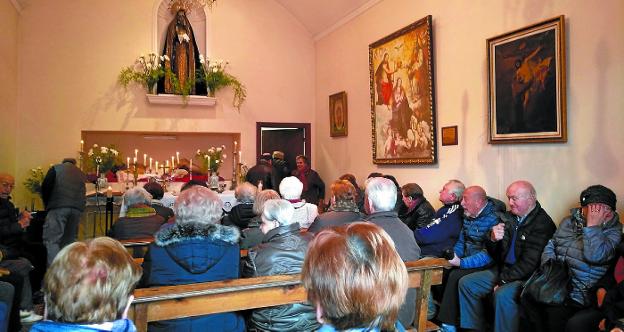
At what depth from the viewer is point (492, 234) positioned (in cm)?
402

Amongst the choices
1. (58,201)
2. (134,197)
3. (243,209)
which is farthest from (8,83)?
(243,209)

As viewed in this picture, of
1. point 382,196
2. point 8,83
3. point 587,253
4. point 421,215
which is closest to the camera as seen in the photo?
point 587,253

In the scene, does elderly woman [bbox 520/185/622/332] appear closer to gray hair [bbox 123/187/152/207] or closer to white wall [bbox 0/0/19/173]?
gray hair [bbox 123/187/152/207]

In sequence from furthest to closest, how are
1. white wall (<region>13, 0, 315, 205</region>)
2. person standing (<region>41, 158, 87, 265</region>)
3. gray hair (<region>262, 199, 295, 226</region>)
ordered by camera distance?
white wall (<region>13, 0, 315, 205</region>) < person standing (<region>41, 158, 87, 265</region>) < gray hair (<region>262, 199, 295, 226</region>)

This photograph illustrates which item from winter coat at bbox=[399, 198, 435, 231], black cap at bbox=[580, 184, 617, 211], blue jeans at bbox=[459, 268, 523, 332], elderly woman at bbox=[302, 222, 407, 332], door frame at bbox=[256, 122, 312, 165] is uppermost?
door frame at bbox=[256, 122, 312, 165]

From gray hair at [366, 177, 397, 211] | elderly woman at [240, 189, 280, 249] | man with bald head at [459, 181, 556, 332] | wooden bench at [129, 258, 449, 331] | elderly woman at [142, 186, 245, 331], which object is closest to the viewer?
wooden bench at [129, 258, 449, 331]

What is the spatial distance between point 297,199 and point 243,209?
1.91ft

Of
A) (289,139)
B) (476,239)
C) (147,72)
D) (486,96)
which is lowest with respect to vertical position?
(476,239)

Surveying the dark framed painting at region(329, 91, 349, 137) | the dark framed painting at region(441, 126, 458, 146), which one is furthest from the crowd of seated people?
the dark framed painting at region(329, 91, 349, 137)

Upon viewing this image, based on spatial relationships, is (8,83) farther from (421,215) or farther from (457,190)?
(457,190)

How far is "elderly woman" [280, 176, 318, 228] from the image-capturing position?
462 cm

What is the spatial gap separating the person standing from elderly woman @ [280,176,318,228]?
2946 mm

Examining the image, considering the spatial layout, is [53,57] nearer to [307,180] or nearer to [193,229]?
[307,180]

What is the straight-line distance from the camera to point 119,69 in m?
8.32
